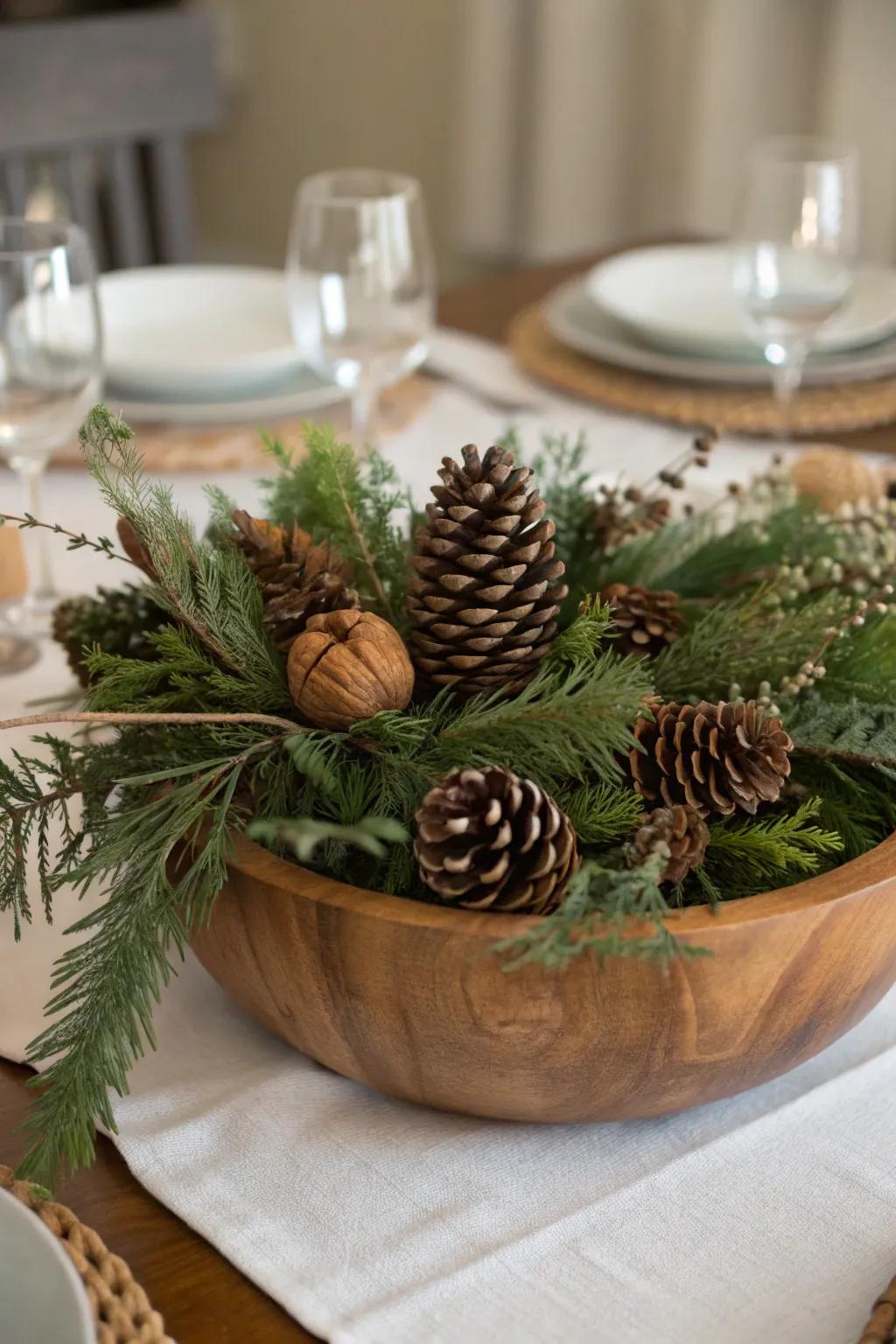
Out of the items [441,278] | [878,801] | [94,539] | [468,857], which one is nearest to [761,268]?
[94,539]

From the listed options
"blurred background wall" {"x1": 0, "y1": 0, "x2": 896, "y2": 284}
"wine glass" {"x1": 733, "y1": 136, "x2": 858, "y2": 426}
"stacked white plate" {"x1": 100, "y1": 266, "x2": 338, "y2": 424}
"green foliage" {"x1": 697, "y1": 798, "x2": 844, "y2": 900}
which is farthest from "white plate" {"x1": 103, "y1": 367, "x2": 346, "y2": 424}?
"blurred background wall" {"x1": 0, "y1": 0, "x2": 896, "y2": 284}

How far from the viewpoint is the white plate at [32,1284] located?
0.33 m

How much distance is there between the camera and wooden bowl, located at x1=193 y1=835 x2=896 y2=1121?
1.27 feet

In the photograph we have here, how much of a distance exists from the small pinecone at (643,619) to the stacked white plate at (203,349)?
507 millimetres

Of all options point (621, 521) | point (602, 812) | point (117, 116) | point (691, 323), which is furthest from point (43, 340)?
point (117, 116)

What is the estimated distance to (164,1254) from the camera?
40 centimetres

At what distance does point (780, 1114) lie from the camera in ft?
1.49

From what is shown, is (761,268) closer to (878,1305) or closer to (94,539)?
(94,539)

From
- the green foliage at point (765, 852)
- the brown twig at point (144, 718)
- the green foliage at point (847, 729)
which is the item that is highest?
the brown twig at point (144, 718)

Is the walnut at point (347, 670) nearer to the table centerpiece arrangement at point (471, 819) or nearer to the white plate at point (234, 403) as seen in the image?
the table centerpiece arrangement at point (471, 819)

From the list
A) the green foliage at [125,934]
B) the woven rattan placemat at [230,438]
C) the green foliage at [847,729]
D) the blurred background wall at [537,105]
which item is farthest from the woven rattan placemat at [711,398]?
the blurred background wall at [537,105]

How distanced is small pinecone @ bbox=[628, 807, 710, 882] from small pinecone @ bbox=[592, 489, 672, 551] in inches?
7.3

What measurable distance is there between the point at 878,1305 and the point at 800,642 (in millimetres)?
210

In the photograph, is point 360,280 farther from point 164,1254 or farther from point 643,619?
point 164,1254
